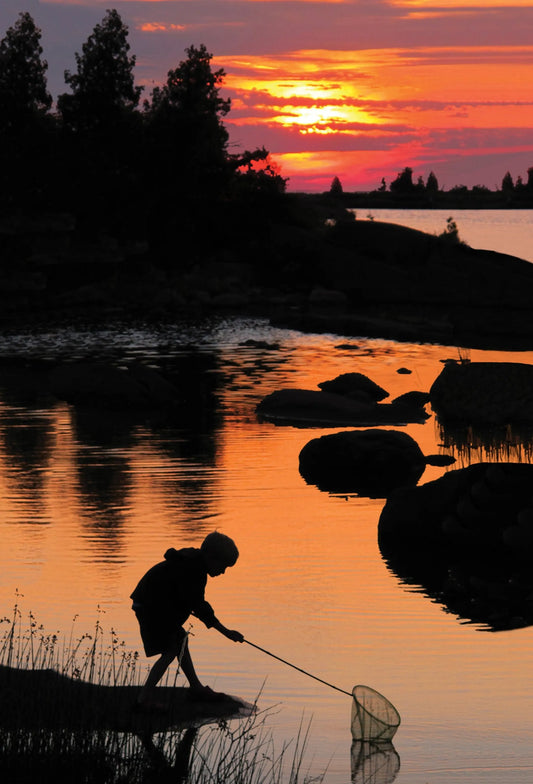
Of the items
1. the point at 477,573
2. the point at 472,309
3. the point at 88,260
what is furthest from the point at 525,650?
the point at 88,260

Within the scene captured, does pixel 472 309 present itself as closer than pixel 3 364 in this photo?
No

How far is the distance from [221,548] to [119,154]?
222 feet

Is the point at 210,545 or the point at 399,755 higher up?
the point at 210,545

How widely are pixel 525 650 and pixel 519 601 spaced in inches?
72.9

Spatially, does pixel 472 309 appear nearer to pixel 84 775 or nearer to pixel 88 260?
pixel 88 260

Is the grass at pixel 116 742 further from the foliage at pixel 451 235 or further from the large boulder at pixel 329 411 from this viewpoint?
the foliage at pixel 451 235

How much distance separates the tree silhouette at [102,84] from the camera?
76500 millimetres

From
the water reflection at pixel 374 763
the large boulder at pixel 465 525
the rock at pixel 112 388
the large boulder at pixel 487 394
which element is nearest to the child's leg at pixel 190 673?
the water reflection at pixel 374 763

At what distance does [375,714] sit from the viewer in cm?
970

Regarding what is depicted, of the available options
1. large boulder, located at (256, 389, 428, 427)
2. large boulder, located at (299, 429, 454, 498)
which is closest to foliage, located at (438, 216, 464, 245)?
large boulder, located at (256, 389, 428, 427)

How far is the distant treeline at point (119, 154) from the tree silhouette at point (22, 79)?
6 cm

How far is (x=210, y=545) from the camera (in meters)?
9.82

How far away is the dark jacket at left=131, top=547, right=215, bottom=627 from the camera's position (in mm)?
10148

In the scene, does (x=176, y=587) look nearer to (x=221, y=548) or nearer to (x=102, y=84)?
(x=221, y=548)
